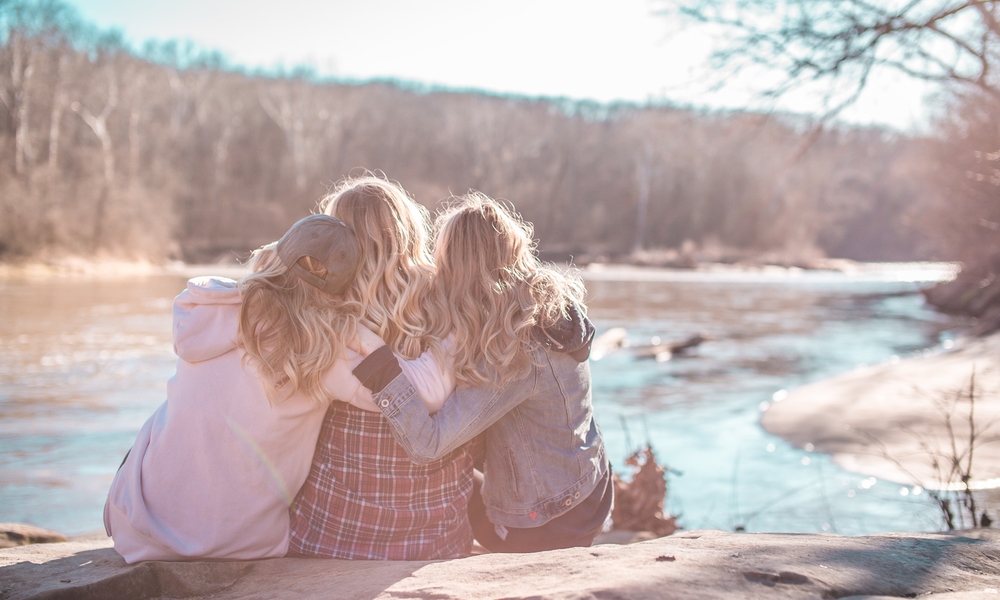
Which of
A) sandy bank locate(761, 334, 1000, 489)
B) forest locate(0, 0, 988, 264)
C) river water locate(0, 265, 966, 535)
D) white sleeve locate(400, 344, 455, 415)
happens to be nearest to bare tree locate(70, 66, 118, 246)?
forest locate(0, 0, 988, 264)

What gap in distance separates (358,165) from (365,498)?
31936 millimetres

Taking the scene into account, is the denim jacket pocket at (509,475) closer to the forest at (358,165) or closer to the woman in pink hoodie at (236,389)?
the woman in pink hoodie at (236,389)

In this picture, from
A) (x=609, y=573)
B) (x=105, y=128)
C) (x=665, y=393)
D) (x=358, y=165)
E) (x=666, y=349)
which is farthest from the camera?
(x=358, y=165)

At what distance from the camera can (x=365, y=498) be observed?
2.50 meters

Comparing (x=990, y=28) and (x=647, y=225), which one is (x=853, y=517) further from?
(x=647, y=225)

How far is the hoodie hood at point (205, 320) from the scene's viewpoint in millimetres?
2262

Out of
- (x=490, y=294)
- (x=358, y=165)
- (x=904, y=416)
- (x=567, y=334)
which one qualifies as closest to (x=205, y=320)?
(x=490, y=294)

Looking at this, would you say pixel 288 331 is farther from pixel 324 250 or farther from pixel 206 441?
pixel 206 441

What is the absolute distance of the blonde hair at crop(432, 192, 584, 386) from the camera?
241 centimetres

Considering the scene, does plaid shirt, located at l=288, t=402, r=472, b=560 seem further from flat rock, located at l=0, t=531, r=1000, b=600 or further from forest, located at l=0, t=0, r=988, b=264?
forest, located at l=0, t=0, r=988, b=264

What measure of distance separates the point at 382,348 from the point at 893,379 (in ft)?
23.7


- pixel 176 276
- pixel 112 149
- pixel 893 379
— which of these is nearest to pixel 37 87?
pixel 112 149

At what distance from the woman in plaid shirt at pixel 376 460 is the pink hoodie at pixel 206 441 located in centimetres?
16

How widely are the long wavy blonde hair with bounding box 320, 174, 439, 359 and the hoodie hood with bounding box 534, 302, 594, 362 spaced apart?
1.19 ft
